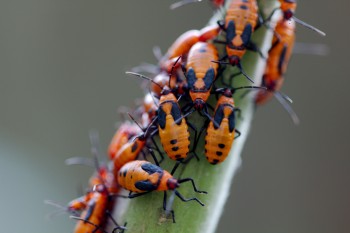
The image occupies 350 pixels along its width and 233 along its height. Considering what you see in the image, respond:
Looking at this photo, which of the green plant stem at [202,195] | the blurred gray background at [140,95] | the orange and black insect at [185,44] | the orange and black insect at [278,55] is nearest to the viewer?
the green plant stem at [202,195]

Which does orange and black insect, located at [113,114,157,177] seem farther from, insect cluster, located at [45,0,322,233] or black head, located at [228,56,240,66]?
black head, located at [228,56,240,66]

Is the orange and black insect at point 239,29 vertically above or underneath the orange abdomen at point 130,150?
above

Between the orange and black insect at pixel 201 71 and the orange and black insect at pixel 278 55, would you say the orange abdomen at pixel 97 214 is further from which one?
the orange and black insect at pixel 278 55

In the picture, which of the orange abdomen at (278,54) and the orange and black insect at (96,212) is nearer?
the orange and black insect at (96,212)

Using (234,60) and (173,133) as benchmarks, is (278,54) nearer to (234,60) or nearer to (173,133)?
(234,60)

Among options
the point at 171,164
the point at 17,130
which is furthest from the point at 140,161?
the point at 17,130

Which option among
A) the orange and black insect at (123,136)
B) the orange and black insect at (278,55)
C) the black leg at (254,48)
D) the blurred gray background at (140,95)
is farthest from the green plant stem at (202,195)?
the blurred gray background at (140,95)

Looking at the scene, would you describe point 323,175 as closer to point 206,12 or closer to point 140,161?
point 206,12

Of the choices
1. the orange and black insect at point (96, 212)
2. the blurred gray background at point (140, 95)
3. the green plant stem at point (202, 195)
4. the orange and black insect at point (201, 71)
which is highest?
the orange and black insect at point (201, 71)
